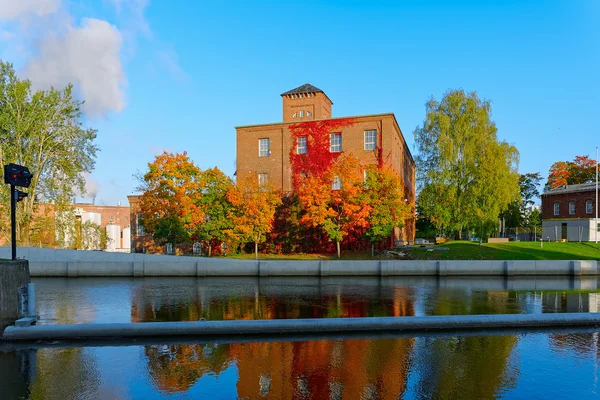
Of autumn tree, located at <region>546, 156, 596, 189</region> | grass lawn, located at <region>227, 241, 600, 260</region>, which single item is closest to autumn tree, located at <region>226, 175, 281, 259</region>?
grass lawn, located at <region>227, 241, 600, 260</region>

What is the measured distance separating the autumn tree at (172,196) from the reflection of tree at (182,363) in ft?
95.3

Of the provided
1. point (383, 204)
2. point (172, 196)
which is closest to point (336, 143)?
point (383, 204)

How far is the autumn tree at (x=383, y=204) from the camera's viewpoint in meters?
35.5

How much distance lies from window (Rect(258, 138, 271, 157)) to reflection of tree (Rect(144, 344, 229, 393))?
37.6 meters

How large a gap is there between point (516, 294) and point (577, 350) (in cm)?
1031

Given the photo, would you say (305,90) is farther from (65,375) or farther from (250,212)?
(65,375)

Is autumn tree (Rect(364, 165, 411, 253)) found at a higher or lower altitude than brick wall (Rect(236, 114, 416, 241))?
lower

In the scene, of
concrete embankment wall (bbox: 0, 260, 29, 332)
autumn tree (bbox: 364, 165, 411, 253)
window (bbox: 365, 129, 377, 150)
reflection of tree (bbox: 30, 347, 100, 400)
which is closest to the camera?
reflection of tree (bbox: 30, 347, 100, 400)

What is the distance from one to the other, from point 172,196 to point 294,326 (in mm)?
30681

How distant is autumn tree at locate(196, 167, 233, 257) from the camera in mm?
38344

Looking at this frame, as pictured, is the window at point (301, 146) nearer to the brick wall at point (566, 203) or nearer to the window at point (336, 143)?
the window at point (336, 143)

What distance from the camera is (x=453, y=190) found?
45.3 m

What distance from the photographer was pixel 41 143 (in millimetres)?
37031

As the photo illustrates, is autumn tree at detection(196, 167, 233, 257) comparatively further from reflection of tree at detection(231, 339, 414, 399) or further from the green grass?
reflection of tree at detection(231, 339, 414, 399)
